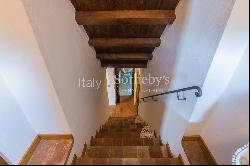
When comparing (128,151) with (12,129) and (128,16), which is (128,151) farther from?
(128,16)

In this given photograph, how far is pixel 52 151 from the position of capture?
191cm

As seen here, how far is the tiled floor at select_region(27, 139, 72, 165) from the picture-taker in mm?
1659

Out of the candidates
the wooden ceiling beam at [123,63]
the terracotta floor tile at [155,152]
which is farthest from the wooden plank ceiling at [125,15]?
the wooden ceiling beam at [123,63]

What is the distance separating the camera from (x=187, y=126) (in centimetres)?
197

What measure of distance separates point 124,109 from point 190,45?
6.17m

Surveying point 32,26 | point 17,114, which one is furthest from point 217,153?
point 17,114

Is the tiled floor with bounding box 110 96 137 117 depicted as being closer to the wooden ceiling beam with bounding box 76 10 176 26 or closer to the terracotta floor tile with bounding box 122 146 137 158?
the terracotta floor tile with bounding box 122 146 137 158

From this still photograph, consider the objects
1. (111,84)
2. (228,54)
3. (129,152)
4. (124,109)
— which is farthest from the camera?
(124,109)

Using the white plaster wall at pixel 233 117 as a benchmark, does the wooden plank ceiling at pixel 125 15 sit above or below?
Result: above

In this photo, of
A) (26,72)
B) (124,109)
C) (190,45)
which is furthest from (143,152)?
(124,109)

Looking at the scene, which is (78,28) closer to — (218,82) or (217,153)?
(218,82)

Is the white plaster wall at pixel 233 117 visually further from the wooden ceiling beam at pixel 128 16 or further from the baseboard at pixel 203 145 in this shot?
the wooden ceiling beam at pixel 128 16

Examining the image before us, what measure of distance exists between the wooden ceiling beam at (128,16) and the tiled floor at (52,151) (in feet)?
4.60

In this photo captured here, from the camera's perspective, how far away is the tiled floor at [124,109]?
293 inches
